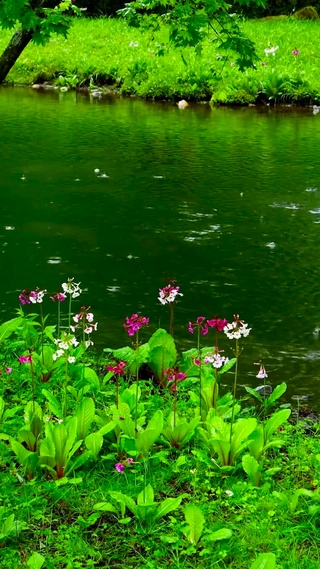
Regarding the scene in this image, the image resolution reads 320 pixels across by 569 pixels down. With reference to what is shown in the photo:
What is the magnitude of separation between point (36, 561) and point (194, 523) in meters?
0.64

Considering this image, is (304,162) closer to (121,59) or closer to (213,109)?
(213,109)

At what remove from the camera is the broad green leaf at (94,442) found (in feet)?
12.5

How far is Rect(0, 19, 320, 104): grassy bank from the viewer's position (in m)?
16.1

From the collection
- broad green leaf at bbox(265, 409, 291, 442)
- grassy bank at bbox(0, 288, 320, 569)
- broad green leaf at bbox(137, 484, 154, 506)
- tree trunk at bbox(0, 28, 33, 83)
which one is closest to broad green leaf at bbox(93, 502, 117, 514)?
grassy bank at bbox(0, 288, 320, 569)

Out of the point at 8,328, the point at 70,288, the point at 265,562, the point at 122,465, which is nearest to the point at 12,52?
the point at 70,288

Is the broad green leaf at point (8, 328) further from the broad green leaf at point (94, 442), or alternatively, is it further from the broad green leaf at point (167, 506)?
the broad green leaf at point (167, 506)

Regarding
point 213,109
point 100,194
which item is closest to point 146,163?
point 100,194

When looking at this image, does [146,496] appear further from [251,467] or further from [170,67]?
[170,67]

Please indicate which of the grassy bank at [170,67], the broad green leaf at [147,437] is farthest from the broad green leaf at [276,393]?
the grassy bank at [170,67]

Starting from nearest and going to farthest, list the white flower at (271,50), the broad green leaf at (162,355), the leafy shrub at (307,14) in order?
the broad green leaf at (162,355)
the white flower at (271,50)
the leafy shrub at (307,14)

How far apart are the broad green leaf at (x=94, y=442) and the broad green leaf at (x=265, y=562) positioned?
1111 millimetres

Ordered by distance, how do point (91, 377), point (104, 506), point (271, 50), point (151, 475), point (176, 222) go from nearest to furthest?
1. point (104, 506)
2. point (151, 475)
3. point (91, 377)
4. point (176, 222)
5. point (271, 50)

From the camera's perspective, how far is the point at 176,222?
845 centimetres

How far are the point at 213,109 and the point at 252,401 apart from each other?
38.0ft
